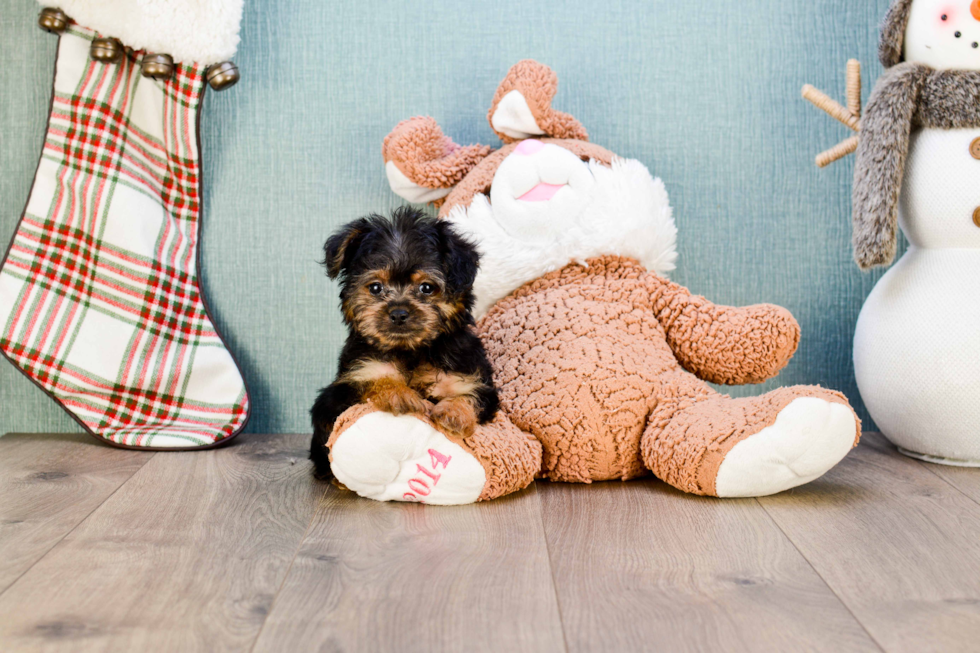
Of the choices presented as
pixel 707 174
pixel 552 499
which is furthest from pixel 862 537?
pixel 707 174

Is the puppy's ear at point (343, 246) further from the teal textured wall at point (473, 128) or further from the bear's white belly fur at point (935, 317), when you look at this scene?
the bear's white belly fur at point (935, 317)

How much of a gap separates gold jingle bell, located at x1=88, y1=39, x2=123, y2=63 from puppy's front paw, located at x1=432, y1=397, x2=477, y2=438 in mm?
1375

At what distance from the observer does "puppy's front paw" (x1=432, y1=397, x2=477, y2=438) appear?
1611 millimetres

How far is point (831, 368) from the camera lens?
2.44 m

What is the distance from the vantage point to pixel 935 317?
1.97 m

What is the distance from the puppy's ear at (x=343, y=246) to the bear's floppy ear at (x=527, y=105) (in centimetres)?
55

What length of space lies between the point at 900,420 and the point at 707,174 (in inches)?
34.7

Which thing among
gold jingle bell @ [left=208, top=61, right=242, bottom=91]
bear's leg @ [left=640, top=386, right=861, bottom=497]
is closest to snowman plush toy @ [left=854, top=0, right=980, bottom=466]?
bear's leg @ [left=640, top=386, right=861, bottom=497]

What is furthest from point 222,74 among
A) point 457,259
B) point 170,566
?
point 170,566

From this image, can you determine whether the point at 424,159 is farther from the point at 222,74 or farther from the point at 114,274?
the point at 114,274

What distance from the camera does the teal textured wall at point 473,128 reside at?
234 cm

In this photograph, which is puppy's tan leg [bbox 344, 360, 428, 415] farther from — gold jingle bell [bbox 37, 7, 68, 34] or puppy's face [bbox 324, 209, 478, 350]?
gold jingle bell [bbox 37, 7, 68, 34]

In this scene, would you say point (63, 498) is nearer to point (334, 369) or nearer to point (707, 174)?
point (334, 369)

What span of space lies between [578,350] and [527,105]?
657mm
